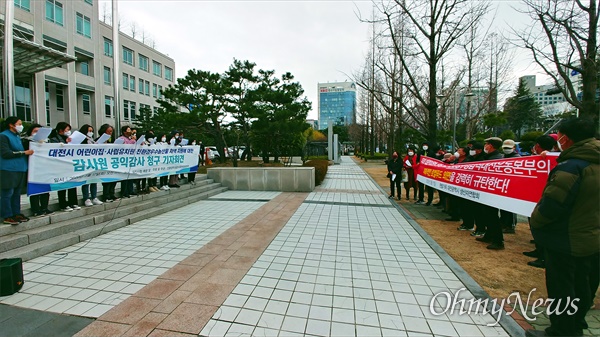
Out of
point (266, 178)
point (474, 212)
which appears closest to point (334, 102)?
point (266, 178)

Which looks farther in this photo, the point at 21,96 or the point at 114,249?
the point at 21,96

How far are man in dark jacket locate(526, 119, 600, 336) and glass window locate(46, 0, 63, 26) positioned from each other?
121 feet

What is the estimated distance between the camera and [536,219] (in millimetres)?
2754

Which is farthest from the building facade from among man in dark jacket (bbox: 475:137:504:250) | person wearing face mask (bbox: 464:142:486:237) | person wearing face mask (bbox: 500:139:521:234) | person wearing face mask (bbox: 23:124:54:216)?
person wearing face mask (bbox: 500:139:521:234)

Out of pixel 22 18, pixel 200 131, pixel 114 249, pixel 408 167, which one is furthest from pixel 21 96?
pixel 408 167

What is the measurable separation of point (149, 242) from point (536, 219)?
18.3 feet

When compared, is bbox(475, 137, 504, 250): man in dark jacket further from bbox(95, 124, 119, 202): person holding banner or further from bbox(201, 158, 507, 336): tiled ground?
bbox(95, 124, 119, 202): person holding banner

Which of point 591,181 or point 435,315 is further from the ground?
point 591,181

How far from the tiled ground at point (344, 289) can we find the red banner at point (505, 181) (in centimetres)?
145

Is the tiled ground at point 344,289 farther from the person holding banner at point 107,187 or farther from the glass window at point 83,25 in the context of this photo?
the glass window at point 83,25

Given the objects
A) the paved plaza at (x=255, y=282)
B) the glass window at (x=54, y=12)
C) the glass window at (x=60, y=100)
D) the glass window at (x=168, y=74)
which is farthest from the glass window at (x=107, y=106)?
the paved plaza at (x=255, y=282)

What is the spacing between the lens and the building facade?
24891 mm

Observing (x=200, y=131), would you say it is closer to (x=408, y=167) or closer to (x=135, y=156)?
(x=135, y=156)

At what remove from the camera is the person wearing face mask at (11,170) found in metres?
4.57
